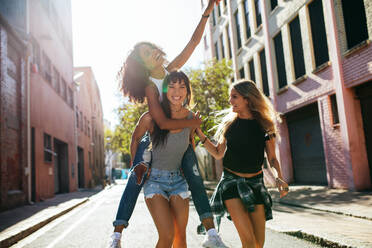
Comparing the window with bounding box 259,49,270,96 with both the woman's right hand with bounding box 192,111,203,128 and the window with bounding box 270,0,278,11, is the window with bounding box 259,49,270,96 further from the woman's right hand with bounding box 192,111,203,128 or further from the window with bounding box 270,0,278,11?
the woman's right hand with bounding box 192,111,203,128

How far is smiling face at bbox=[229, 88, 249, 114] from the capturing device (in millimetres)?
3771

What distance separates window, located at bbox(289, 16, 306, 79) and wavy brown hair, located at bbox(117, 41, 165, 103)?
12722mm

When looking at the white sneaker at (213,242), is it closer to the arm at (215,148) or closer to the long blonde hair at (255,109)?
the arm at (215,148)

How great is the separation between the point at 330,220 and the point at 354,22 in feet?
23.5

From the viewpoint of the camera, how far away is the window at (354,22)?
10.9 meters

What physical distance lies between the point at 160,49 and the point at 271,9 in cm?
1551

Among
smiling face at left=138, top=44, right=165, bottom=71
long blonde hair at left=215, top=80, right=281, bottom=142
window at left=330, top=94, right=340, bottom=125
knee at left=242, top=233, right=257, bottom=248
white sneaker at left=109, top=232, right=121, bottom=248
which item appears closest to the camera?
white sneaker at left=109, top=232, right=121, bottom=248

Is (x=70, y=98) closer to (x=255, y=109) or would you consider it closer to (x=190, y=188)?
(x=255, y=109)

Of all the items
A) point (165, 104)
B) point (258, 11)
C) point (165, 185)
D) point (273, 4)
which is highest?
point (258, 11)

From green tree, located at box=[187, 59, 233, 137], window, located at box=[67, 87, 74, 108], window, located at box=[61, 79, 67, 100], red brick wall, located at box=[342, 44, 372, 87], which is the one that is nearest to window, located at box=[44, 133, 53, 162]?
window, located at box=[61, 79, 67, 100]

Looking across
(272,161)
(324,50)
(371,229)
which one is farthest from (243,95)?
(324,50)

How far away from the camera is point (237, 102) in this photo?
3775mm

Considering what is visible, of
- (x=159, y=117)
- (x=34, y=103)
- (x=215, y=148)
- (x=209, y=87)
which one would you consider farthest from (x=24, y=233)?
(x=209, y=87)

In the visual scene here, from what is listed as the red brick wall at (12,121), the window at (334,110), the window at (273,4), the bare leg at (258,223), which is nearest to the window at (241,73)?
the window at (273,4)
